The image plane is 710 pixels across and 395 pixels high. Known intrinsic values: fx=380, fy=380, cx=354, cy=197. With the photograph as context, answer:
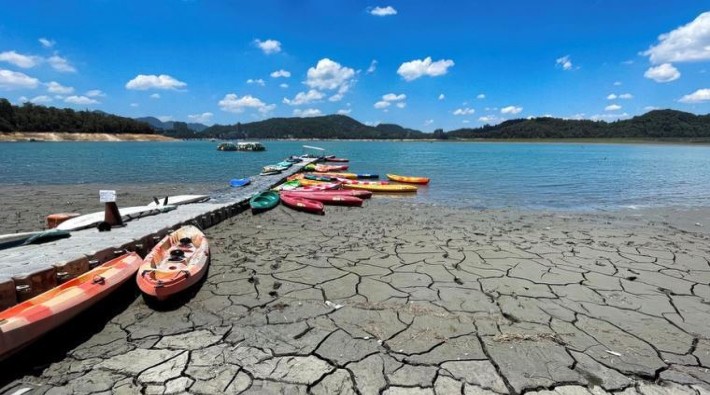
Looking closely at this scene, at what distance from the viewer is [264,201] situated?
47.4 ft

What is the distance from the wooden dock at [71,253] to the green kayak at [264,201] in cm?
323

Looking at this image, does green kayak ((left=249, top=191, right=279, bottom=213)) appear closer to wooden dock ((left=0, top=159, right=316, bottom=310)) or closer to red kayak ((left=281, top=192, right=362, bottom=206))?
red kayak ((left=281, top=192, right=362, bottom=206))

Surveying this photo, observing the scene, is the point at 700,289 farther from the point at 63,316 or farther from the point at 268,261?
the point at 63,316

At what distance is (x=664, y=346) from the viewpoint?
4.55 metres

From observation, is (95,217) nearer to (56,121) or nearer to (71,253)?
(71,253)

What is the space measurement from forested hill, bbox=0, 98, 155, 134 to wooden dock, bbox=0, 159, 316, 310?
14166cm

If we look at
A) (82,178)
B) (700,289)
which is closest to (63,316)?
(700,289)

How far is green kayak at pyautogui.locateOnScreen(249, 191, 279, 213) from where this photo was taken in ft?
44.9

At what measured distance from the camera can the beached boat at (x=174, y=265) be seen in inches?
218

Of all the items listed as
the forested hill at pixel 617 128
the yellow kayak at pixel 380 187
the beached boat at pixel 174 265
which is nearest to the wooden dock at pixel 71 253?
the beached boat at pixel 174 265

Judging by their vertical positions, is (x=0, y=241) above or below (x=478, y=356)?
above

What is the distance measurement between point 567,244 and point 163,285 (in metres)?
8.88

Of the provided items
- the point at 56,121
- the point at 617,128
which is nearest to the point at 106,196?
the point at 56,121

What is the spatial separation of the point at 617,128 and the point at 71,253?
181047mm
